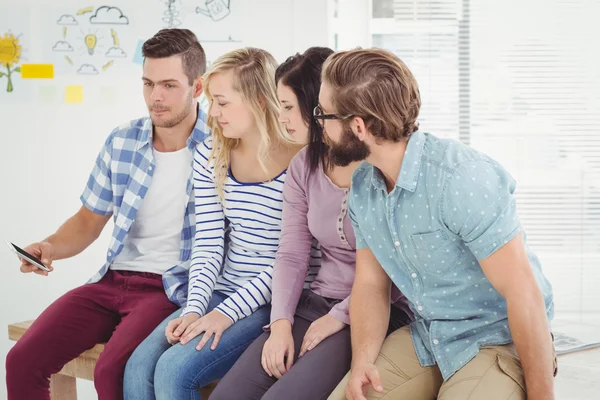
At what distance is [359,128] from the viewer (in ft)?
5.16

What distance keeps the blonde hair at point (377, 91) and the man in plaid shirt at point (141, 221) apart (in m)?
0.78

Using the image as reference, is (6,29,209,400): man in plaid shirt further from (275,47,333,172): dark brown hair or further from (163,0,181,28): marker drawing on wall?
(163,0,181,28): marker drawing on wall

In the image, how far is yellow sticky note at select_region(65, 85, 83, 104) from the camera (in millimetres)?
3164

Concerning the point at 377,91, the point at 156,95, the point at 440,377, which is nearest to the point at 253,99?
the point at 156,95

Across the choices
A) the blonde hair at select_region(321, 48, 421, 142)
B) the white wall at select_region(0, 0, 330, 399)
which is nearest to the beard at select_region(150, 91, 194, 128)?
the blonde hair at select_region(321, 48, 421, 142)

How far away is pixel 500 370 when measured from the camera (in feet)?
4.83

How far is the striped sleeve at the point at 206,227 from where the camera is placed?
6.67ft

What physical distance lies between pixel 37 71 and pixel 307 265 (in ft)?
5.93

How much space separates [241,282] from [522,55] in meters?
2.33

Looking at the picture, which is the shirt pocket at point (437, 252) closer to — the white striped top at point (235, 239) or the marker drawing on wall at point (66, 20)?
the white striped top at point (235, 239)

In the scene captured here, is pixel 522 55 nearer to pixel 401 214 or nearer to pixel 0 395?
pixel 401 214

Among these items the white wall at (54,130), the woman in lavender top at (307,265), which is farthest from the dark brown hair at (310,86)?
the white wall at (54,130)

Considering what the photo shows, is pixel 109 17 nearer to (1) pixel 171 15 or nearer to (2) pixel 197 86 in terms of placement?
(1) pixel 171 15

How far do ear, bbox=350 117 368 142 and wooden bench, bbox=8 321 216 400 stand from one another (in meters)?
0.77
